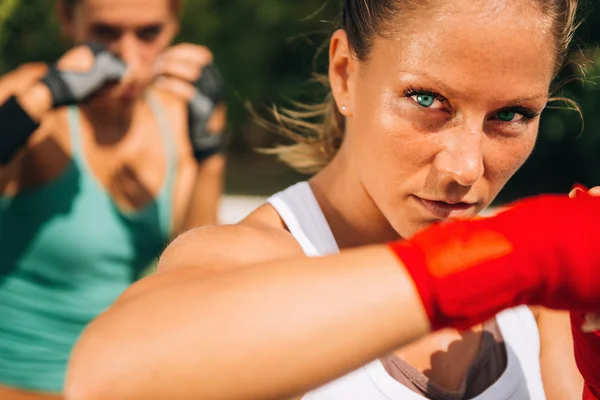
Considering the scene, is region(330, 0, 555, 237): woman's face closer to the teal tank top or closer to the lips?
the lips

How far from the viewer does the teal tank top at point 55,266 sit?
121 inches

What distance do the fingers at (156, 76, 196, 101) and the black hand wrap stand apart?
4cm

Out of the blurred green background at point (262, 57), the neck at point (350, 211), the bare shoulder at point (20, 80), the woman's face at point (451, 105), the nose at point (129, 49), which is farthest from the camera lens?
the blurred green background at point (262, 57)

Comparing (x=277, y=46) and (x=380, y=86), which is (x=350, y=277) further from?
(x=277, y=46)

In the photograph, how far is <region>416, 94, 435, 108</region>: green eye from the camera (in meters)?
1.40

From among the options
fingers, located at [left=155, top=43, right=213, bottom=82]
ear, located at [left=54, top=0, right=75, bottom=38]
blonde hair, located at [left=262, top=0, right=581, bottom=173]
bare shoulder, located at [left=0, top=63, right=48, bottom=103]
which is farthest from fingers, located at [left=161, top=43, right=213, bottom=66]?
blonde hair, located at [left=262, top=0, right=581, bottom=173]

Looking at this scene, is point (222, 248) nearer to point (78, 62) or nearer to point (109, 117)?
point (78, 62)

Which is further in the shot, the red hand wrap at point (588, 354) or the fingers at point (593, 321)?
the red hand wrap at point (588, 354)

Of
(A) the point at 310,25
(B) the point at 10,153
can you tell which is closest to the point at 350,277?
(B) the point at 10,153

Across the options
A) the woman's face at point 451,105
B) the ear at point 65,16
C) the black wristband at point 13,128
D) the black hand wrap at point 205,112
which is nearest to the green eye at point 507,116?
the woman's face at point 451,105

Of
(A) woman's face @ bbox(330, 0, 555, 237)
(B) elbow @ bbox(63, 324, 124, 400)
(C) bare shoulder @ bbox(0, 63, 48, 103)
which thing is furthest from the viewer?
(C) bare shoulder @ bbox(0, 63, 48, 103)

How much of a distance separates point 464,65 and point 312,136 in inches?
39.6

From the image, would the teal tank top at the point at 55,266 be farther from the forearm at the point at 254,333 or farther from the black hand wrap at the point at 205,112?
the forearm at the point at 254,333

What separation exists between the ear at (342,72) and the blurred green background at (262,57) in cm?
728
